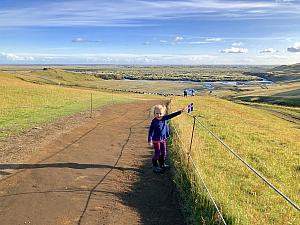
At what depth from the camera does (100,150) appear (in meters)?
11.4

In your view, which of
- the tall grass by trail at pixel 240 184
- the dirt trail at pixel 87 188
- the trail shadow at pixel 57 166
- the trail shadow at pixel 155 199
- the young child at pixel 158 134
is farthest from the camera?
the trail shadow at pixel 57 166

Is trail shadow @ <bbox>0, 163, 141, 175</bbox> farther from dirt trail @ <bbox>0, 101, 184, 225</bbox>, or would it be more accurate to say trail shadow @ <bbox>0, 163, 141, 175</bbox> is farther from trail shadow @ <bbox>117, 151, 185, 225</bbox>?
trail shadow @ <bbox>117, 151, 185, 225</bbox>

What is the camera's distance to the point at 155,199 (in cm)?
735

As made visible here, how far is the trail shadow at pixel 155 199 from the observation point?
6.46 meters

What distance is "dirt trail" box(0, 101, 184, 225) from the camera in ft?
20.8

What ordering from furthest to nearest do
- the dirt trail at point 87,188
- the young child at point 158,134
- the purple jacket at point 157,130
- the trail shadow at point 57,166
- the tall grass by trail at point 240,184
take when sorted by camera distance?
the trail shadow at point 57,166
the purple jacket at point 157,130
the young child at point 158,134
the dirt trail at point 87,188
the tall grass by trail at point 240,184

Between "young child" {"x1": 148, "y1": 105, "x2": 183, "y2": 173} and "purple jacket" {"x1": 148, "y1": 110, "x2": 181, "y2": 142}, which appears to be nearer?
"young child" {"x1": 148, "y1": 105, "x2": 183, "y2": 173}

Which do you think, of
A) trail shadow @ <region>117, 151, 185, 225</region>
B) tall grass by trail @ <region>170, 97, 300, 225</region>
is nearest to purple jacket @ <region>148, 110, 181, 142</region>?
tall grass by trail @ <region>170, 97, 300, 225</region>

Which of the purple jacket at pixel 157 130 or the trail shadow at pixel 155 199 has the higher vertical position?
the purple jacket at pixel 157 130

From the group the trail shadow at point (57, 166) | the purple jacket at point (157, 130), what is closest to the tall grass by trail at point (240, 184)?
the purple jacket at point (157, 130)

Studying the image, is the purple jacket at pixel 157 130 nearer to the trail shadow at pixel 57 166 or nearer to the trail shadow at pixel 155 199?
the trail shadow at pixel 155 199

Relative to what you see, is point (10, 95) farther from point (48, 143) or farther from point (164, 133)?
point (164, 133)

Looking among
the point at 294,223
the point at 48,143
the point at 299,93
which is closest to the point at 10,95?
the point at 48,143

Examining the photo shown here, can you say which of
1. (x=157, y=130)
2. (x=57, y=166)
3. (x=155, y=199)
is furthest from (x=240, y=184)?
(x=57, y=166)
